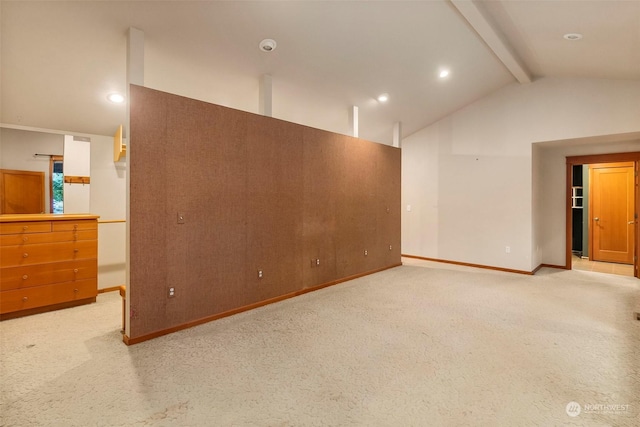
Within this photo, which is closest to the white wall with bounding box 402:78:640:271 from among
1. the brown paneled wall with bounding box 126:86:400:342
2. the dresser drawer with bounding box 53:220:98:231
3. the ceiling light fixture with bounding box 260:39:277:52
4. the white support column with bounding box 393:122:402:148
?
the white support column with bounding box 393:122:402:148

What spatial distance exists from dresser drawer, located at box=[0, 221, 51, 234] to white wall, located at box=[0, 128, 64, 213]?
1476 millimetres

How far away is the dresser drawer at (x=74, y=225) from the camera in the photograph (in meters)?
3.53

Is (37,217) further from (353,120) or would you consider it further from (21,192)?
(353,120)

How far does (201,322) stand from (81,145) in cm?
338

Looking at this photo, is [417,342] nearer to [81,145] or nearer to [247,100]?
[247,100]

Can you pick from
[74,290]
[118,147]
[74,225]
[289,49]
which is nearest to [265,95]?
[289,49]

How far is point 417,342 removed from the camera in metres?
2.78

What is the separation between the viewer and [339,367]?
2.37m

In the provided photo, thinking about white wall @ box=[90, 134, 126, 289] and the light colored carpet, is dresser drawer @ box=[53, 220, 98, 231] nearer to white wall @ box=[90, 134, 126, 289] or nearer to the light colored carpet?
white wall @ box=[90, 134, 126, 289]

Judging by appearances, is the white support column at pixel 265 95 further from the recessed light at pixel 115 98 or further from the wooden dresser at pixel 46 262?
the wooden dresser at pixel 46 262

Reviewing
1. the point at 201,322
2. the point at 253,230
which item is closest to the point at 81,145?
the point at 253,230

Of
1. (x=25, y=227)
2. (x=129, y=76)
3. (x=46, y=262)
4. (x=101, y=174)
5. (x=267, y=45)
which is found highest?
(x=267, y=45)

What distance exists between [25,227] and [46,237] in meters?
0.21

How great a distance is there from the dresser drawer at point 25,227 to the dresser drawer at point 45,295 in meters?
0.62
